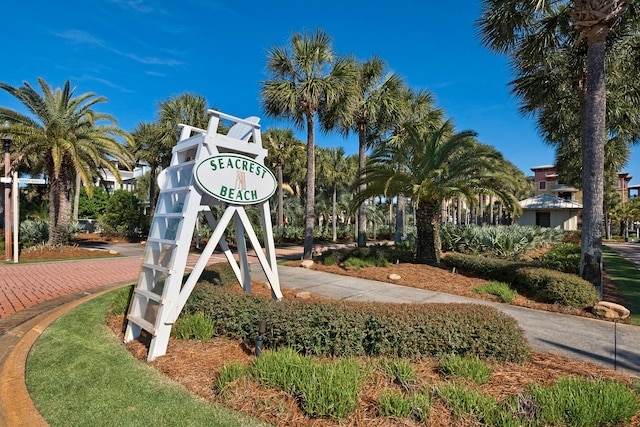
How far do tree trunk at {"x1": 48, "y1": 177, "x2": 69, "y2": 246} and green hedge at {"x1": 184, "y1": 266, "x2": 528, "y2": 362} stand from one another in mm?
16583

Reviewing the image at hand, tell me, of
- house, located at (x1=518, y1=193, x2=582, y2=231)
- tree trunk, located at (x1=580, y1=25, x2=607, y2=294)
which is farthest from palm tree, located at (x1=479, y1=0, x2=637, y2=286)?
house, located at (x1=518, y1=193, x2=582, y2=231)

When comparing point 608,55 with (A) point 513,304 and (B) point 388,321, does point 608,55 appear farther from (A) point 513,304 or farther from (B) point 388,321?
(B) point 388,321

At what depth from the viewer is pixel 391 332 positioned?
388cm

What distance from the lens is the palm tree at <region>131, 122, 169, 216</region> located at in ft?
69.5

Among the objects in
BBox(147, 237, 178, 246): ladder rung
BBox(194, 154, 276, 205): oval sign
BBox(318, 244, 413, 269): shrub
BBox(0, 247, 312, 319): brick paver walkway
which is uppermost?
BBox(194, 154, 276, 205): oval sign

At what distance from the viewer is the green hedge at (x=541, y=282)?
6.77m

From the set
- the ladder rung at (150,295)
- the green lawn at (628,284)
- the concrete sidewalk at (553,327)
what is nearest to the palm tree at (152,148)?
the concrete sidewalk at (553,327)

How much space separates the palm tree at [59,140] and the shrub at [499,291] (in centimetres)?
1641

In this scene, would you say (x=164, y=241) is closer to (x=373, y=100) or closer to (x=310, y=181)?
(x=310, y=181)

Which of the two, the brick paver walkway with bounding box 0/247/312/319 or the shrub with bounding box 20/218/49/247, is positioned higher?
the shrub with bounding box 20/218/49/247

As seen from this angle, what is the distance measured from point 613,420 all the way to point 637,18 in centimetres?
1062

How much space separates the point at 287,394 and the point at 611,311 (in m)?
6.39

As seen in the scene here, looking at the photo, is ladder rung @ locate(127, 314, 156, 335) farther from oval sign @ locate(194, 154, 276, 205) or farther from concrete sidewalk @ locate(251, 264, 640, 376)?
concrete sidewalk @ locate(251, 264, 640, 376)

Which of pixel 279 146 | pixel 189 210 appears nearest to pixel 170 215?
pixel 189 210
